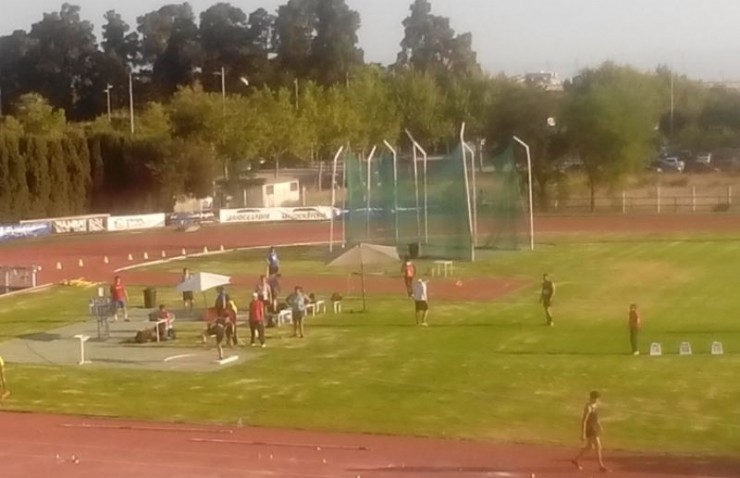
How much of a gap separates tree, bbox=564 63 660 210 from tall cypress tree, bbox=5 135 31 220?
35.2 meters

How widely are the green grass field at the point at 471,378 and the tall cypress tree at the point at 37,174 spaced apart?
1481 inches

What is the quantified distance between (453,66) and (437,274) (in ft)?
377

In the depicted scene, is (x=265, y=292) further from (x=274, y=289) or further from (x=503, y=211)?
(x=503, y=211)

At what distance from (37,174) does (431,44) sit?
93701mm

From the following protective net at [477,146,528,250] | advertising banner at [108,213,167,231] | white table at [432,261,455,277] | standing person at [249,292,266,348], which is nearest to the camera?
standing person at [249,292,266,348]

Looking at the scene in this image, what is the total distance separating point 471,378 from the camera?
26.0 meters

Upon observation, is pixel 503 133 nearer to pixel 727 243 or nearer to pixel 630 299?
pixel 727 243

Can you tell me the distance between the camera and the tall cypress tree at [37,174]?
75375mm

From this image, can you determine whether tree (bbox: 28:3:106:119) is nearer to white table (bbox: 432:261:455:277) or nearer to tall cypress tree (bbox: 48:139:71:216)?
tall cypress tree (bbox: 48:139:71:216)

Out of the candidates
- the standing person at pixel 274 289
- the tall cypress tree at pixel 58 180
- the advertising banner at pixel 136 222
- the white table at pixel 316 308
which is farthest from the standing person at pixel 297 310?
the tall cypress tree at pixel 58 180

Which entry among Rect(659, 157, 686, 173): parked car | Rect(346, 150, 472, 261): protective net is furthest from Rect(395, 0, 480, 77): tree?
Rect(346, 150, 472, 261): protective net

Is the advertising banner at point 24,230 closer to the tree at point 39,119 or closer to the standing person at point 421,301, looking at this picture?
the tree at point 39,119

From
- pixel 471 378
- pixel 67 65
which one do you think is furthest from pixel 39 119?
pixel 471 378

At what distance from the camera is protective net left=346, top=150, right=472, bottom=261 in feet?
153
